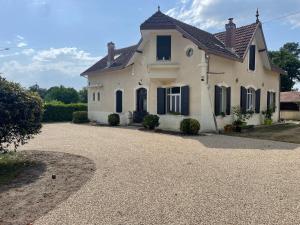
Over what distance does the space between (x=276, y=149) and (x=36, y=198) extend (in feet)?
27.7

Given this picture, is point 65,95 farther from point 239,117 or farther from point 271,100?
point 239,117

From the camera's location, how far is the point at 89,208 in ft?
15.5

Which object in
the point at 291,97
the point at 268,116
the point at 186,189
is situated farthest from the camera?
the point at 291,97

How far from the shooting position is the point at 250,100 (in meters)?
20.6

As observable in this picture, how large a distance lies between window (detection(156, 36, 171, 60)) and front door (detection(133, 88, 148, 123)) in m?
3.24

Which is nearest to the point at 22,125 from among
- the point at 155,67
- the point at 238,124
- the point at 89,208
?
the point at 89,208

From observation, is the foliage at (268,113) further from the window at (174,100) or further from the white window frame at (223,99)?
the window at (174,100)

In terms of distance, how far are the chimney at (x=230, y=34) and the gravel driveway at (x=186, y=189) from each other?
1070cm

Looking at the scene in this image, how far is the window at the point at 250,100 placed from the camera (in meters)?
20.2

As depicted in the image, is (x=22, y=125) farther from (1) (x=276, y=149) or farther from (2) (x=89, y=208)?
(1) (x=276, y=149)

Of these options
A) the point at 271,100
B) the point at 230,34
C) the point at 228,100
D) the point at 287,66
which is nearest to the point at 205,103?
the point at 228,100

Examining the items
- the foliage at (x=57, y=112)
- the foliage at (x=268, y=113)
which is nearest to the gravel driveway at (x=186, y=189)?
the foliage at (x=268, y=113)

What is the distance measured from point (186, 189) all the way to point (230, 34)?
50.0 feet

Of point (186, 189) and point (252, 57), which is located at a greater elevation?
point (252, 57)
